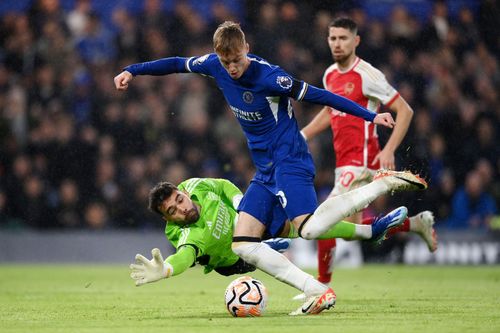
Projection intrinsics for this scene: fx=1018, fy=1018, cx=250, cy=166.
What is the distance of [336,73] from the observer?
10.4m

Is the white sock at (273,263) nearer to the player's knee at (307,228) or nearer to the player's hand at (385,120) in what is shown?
the player's knee at (307,228)

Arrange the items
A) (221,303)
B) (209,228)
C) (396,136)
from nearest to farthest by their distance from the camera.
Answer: (209,228) → (221,303) → (396,136)

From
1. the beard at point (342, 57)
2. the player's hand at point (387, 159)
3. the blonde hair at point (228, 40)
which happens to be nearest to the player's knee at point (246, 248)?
the blonde hair at point (228, 40)

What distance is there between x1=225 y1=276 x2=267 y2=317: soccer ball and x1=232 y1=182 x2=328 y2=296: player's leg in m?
0.19

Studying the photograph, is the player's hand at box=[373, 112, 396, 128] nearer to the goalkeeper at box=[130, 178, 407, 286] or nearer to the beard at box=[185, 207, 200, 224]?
the goalkeeper at box=[130, 178, 407, 286]

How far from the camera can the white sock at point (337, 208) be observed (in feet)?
26.4

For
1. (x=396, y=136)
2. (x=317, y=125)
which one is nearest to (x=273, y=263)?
(x=396, y=136)

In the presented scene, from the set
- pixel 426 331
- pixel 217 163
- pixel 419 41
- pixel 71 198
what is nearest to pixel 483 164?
pixel 419 41

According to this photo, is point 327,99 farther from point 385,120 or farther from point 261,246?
point 261,246

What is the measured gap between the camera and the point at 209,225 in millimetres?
8727

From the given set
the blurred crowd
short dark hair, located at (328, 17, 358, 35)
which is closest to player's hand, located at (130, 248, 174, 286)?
short dark hair, located at (328, 17, 358, 35)

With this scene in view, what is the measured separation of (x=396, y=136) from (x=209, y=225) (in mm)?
2229

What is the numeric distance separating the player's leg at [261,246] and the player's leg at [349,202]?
0.30 meters

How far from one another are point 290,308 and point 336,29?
9.60ft
